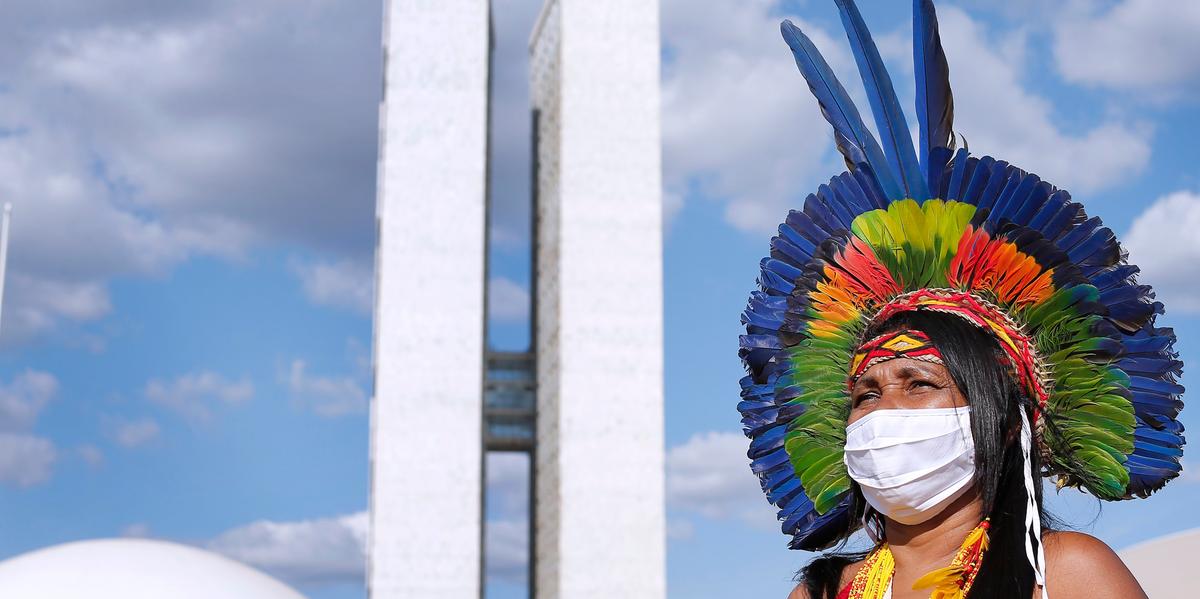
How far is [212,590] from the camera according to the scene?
1148cm

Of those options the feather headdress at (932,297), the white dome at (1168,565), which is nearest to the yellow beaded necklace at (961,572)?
the feather headdress at (932,297)

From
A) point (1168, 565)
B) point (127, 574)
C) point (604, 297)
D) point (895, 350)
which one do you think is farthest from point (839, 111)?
point (604, 297)

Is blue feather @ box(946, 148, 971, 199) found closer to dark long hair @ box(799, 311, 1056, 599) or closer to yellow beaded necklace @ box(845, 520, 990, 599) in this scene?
dark long hair @ box(799, 311, 1056, 599)

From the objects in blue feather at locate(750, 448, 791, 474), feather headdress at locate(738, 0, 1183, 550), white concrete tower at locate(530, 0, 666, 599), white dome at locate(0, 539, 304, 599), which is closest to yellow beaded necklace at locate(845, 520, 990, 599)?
feather headdress at locate(738, 0, 1183, 550)

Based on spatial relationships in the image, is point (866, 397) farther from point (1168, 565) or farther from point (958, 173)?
point (1168, 565)

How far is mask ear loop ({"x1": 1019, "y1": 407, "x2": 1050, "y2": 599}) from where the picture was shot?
158 centimetres

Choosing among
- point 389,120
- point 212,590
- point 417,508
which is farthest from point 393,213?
point 212,590

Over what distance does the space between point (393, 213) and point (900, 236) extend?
67.0ft

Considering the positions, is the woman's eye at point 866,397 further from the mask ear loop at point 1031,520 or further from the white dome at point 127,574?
the white dome at point 127,574

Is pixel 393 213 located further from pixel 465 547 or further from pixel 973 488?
pixel 973 488

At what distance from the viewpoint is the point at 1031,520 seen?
1.62 m

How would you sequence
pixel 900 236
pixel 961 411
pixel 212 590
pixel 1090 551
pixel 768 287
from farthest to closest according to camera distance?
pixel 212 590
pixel 768 287
pixel 900 236
pixel 961 411
pixel 1090 551

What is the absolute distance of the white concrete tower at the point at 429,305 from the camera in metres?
20.7

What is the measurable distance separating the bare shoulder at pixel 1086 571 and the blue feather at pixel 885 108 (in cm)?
48
